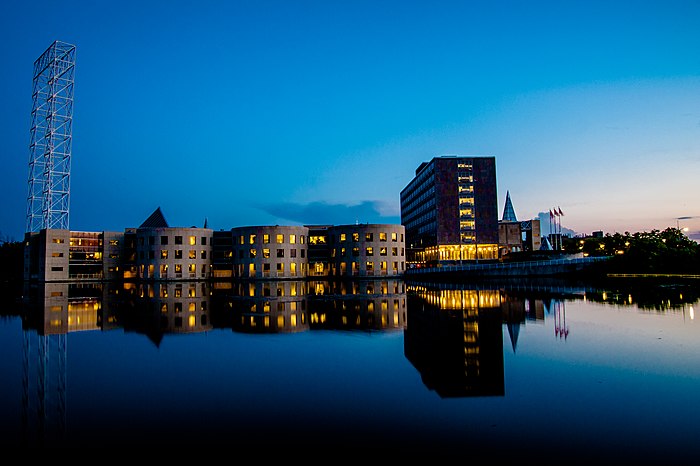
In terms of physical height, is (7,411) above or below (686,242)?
below

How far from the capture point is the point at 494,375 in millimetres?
14891

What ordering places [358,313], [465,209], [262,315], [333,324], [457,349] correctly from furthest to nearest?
1. [465,209]
2. [358,313]
3. [262,315]
4. [333,324]
5. [457,349]

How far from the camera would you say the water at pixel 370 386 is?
9883 mm

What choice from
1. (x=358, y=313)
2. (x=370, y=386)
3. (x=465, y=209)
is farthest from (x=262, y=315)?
(x=465, y=209)

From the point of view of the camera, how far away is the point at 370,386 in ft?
45.9

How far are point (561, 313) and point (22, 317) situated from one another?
38561mm


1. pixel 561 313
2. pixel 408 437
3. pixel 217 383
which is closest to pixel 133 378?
pixel 217 383

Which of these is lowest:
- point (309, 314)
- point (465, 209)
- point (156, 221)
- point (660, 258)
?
point (309, 314)

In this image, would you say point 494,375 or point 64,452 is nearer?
point 64,452

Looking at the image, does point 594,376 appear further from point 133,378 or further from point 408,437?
point 133,378

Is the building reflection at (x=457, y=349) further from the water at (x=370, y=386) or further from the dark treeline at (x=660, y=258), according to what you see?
the dark treeline at (x=660, y=258)

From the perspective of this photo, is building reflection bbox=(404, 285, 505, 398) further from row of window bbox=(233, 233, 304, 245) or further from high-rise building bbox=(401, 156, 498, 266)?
high-rise building bbox=(401, 156, 498, 266)

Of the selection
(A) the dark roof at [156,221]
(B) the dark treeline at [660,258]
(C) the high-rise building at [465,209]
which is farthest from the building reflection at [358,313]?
(A) the dark roof at [156,221]

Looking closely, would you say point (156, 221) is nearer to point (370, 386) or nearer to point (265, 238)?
point (265, 238)
